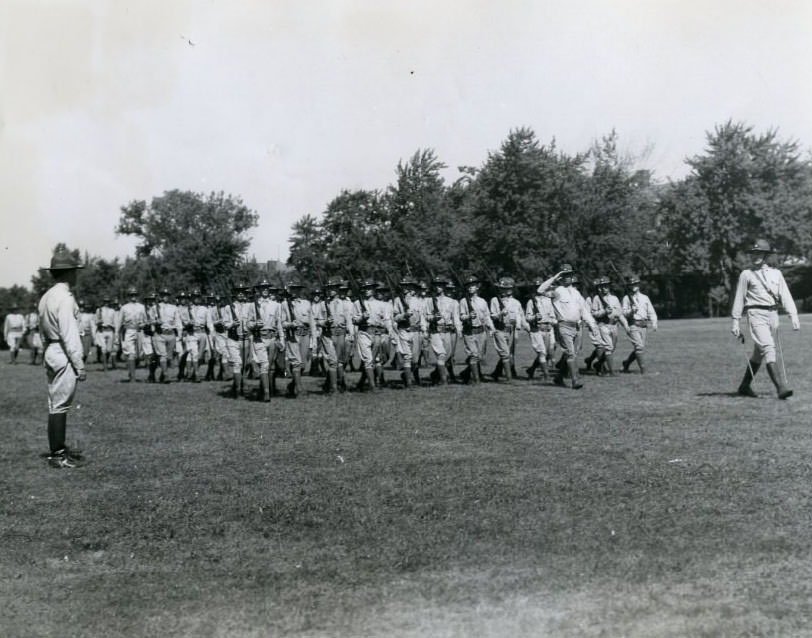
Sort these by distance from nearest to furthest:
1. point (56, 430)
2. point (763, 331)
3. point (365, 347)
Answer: point (56, 430) → point (763, 331) → point (365, 347)

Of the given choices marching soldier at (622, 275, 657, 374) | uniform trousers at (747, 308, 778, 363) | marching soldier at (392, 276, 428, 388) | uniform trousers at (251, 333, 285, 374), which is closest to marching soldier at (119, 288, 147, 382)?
uniform trousers at (251, 333, 285, 374)

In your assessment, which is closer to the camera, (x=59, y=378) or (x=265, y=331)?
(x=59, y=378)

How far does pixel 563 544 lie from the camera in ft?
17.9

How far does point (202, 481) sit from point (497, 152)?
38.3 meters

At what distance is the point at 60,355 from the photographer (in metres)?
9.00

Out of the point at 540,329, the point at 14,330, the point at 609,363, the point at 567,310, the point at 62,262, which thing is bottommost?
the point at 609,363

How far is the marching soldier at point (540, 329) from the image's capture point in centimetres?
1658

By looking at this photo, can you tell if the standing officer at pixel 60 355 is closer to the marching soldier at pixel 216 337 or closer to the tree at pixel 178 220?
the marching soldier at pixel 216 337

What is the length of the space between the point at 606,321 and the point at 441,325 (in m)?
3.67

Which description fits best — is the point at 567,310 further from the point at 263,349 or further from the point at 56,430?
the point at 56,430

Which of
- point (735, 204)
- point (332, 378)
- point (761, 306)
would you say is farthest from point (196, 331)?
point (735, 204)

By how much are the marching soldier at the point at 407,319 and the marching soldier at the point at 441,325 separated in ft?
0.55

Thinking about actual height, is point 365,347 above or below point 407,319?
below

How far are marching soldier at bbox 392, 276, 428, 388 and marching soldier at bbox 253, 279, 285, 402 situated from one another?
7.54 ft
